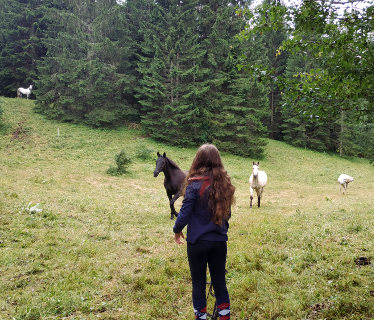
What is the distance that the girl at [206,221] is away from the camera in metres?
3.08

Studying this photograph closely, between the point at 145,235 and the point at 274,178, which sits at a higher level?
the point at 145,235

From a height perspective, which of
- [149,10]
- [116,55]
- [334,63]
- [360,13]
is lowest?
[334,63]

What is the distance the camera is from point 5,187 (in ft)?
34.9

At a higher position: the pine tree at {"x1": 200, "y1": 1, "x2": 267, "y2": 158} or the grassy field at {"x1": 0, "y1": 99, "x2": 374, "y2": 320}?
the pine tree at {"x1": 200, "y1": 1, "x2": 267, "y2": 158}

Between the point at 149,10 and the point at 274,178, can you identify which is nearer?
the point at 274,178

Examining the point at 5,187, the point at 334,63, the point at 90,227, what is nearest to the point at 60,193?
the point at 5,187

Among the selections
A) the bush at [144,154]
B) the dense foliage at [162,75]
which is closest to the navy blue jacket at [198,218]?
the bush at [144,154]

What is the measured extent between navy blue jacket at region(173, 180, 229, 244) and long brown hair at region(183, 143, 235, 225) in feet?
0.23

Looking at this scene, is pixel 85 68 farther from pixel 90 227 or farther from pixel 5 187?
pixel 90 227

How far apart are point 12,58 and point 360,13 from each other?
134 ft

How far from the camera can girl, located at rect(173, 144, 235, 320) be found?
3084mm

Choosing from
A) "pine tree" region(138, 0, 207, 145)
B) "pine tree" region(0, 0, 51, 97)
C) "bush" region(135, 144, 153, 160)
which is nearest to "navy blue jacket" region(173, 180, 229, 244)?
"bush" region(135, 144, 153, 160)

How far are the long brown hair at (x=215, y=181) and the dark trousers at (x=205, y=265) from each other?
11.6 inches

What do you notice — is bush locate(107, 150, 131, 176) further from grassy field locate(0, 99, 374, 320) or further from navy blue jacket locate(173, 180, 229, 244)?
navy blue jacket locate(173, 180, 229, 244)
